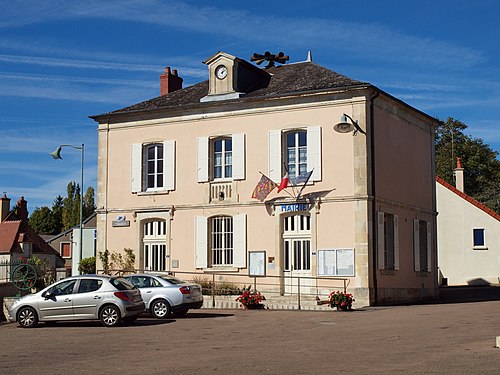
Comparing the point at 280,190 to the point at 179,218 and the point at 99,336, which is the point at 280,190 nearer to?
the point at 179,218

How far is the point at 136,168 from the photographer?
31.7 metres

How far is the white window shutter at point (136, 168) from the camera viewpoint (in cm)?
3152

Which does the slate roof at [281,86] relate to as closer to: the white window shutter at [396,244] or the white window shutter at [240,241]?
the white window shutter at [240,241]

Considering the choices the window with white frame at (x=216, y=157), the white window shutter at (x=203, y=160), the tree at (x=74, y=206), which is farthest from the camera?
the tree at (x=74, y=206)

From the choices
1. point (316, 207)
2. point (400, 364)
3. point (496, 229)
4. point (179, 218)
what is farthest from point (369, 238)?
point (496, 229)

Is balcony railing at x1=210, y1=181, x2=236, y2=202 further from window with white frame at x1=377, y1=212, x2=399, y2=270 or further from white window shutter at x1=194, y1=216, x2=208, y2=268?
window with white frame at x1=377, y1=212, x2=399, y2=270

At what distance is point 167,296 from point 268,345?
7501mm

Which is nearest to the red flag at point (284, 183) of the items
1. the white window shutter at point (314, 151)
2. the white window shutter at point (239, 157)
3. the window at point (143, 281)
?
Result: the white window shutter at point (314, 151)

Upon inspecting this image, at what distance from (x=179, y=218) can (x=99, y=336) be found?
13.3 metres

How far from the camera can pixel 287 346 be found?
14.7 meters

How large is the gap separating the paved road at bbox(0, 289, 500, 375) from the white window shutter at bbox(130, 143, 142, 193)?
9.74 meters

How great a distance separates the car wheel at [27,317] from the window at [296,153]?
11385mm

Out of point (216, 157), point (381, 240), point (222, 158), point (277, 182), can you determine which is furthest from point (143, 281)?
point (381, 240)

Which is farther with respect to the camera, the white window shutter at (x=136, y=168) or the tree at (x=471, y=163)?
the tree at (x=471, y=163)
